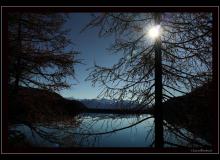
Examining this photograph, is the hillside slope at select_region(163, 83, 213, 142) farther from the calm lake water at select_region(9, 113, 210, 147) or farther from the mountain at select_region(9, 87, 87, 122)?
the mountain at select_region(9, 87, 87, 122)

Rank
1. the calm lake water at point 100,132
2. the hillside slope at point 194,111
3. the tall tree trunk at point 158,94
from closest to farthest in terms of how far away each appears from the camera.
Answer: the hillside slope at point 194,111 < the calm lake water at point 100,132 < the tall tree trunk at point 158,94

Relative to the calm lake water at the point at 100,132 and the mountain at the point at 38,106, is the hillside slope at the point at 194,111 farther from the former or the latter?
the mountain at the point at 38,106

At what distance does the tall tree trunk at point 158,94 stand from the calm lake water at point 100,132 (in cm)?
11

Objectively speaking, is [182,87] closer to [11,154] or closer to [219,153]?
[219,153]

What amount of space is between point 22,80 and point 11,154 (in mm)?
1328

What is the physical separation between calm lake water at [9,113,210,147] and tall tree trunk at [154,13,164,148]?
0.11 m

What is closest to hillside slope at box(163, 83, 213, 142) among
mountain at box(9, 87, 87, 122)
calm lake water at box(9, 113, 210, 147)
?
calm lake water at box(9, 113, 210, 147)

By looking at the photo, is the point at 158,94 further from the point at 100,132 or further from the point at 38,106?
the point at 38,106

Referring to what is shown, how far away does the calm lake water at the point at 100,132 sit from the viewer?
4590 millimetres

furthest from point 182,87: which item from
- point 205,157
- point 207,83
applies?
point 205,157

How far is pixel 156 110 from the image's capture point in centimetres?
470

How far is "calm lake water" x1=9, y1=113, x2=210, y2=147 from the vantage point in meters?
4.59

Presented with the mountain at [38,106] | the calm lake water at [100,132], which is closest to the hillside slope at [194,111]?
the calm lake water at [100,132]

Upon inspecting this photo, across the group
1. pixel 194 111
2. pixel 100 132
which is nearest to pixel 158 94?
pixel 194 111
